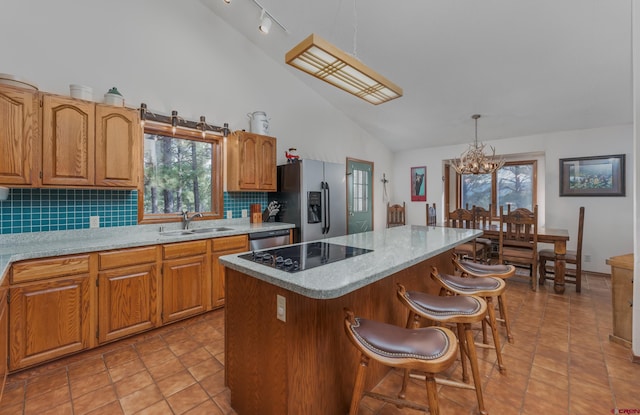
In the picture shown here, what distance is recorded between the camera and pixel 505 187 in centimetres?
547

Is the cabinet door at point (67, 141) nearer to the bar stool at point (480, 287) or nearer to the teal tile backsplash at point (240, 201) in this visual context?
the teal tile backsplash at point (240, 201)

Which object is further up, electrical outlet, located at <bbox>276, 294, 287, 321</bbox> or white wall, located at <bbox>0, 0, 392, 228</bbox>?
white wall, located at <bbox>0, 0, 392, 228</bbox>

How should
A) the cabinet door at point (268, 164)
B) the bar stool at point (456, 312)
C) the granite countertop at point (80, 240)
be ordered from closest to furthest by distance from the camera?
the bar stool at point (456, 312)
the granite countertop at point (80, 240)
the cabinet door at point (268, 164)

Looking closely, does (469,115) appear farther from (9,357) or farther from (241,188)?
(9,357)

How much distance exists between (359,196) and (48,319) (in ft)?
15.1

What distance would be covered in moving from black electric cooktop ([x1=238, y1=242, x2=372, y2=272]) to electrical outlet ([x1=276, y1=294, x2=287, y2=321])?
0.14m

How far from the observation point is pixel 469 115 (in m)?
4.43

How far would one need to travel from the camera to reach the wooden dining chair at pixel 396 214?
619 centimetres

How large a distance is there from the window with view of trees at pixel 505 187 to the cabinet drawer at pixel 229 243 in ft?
15.2

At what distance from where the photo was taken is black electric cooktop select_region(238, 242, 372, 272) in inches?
57.9

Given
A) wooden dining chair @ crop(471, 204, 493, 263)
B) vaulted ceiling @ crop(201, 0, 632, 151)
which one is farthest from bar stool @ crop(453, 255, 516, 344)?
vaulted ceiling @ crop(201, 0, 632, 151)

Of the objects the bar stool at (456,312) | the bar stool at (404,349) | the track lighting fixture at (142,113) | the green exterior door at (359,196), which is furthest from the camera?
the green exterior door at (359,196)

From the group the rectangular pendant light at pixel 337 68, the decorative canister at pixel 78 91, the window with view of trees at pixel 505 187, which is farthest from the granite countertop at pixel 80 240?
the window with view of trees at pixel 505 187

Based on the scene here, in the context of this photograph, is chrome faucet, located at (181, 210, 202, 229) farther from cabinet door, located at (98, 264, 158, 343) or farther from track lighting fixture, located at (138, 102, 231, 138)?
track lighting fixture, located at (138, 102, 231, 138)
